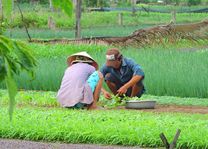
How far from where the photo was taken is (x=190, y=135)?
266 inches

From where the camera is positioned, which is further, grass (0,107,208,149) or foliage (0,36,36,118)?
grass (0,107,208,149)

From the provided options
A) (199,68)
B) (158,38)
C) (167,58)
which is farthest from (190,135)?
(158,38)

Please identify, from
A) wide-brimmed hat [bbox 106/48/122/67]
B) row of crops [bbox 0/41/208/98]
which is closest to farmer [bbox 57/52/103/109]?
wide-brimmed hat [bbox 106/48/122/67]

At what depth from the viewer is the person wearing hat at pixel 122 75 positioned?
10562mm

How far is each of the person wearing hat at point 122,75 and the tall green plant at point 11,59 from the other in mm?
8566

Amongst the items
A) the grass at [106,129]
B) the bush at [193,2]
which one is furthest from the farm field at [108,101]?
the bush at [193,2]

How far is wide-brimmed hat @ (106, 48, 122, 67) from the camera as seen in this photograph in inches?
407

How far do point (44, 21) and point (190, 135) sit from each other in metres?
35.5

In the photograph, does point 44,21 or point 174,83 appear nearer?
point 174,83

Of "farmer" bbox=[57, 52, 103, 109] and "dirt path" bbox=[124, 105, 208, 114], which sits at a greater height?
"farmer" bbox=[57, 52, 103, 109]

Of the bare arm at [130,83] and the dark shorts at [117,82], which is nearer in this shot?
the bare arm at [130,83]

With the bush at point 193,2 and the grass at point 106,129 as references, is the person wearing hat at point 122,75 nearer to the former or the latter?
the grass at point 106,129

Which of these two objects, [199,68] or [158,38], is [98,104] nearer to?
[199,68]

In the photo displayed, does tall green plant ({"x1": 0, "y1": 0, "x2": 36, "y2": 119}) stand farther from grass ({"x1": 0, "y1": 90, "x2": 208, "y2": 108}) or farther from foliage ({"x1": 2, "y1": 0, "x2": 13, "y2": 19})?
grass ({"x1": 0, "y1": 90, "x2": 208, "y2": 108})
